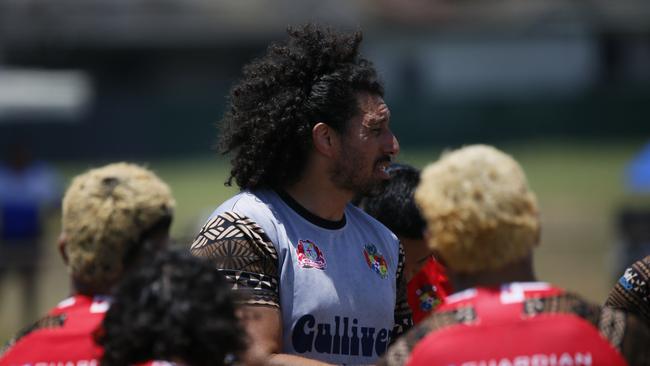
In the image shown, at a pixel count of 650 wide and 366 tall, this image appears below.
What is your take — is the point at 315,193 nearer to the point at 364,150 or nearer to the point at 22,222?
the point at 364,150

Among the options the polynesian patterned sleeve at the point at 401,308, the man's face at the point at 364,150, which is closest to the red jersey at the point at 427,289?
the polynesian patterned sleeve at the point at 401,308

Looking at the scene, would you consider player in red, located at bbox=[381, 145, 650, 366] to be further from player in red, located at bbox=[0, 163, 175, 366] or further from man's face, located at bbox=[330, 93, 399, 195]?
man's face, located at bbox=[330, 93, 399, 195]

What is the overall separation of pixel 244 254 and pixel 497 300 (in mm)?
1023

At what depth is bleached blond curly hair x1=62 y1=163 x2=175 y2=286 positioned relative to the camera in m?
3.37

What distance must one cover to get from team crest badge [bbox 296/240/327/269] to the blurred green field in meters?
9.84

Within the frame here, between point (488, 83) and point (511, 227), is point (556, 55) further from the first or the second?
point (511, 227)

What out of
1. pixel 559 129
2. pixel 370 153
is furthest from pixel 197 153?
pixel 370 153

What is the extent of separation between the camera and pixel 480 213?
329cm

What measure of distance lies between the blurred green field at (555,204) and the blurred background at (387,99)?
63 millimetres

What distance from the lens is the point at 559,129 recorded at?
32.9 m

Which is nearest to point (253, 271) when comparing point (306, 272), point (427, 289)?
point (306, 272)

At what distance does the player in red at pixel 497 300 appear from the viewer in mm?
3217

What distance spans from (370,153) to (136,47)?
38.1m

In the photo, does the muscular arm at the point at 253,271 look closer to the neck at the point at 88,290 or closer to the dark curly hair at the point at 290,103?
the dark curly hair at the point at 290,103
